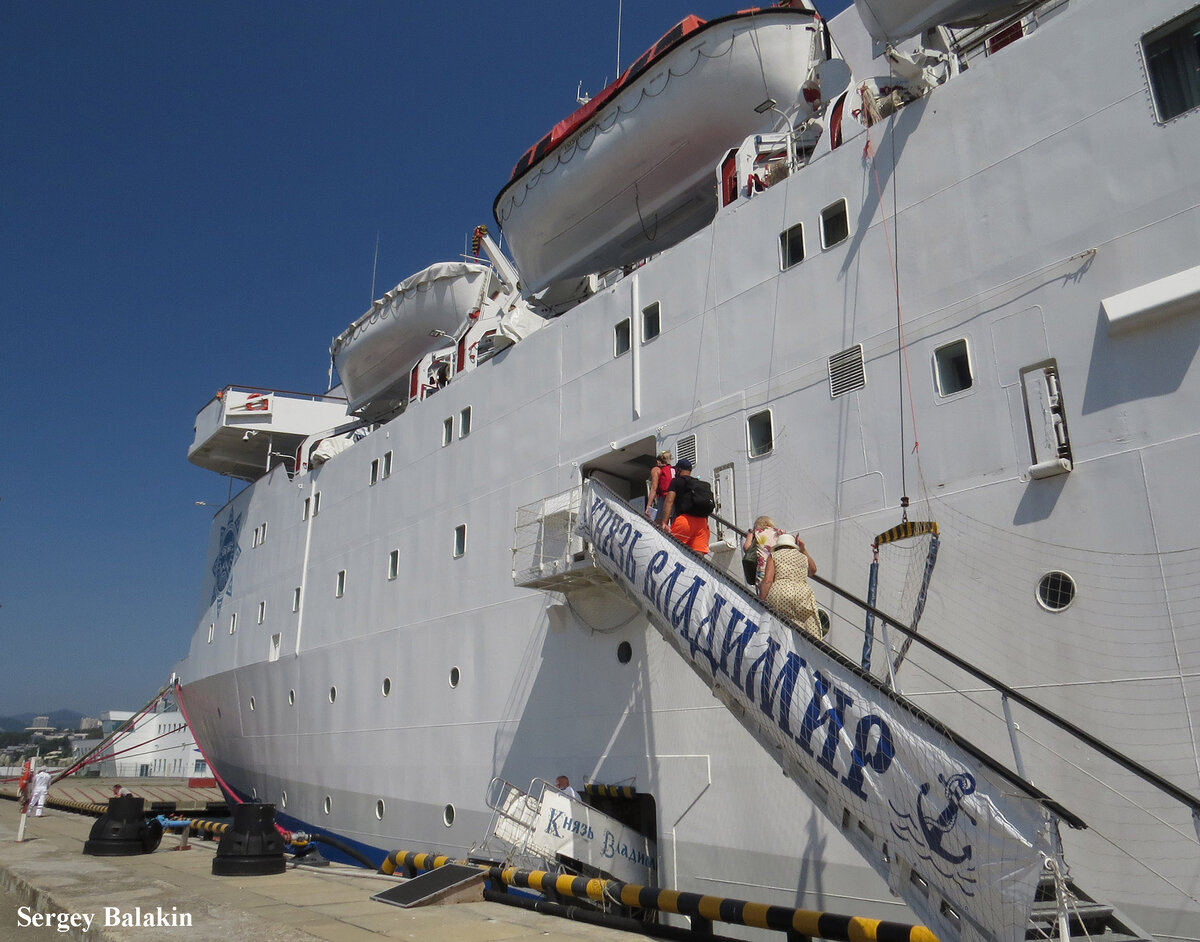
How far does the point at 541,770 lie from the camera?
8.81m

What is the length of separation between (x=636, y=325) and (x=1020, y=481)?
14.5 feet

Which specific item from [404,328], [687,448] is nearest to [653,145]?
[687,448]

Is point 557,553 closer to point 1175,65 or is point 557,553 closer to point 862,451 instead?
point 862,451

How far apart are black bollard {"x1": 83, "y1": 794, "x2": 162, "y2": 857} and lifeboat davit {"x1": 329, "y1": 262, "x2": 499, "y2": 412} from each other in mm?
7720

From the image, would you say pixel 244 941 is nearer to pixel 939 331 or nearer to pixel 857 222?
pixel 939 331

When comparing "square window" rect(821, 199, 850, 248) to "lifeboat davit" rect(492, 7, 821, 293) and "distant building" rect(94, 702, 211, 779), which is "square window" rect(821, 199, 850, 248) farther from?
"distant building" rect(94, 702, 211, 779)

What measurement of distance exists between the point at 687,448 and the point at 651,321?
159cm

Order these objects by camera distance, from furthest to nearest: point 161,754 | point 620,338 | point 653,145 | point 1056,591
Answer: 1. point 161,754
2. point 653,145
3. point 620,338
4. point 1056,591

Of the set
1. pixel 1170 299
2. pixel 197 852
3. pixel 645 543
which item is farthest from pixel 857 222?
pixel 197 852

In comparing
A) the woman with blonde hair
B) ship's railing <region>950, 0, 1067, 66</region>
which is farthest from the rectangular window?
the woman with blonde hair

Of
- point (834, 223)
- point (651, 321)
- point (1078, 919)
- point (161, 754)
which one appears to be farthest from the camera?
point (161, 754)

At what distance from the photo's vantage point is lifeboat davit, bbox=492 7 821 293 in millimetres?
9125

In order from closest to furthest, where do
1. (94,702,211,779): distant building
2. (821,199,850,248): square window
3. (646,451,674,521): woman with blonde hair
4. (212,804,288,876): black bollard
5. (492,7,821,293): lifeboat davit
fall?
(646,451,674,521): woman with blonde hair < (821,199,850,248): square window < (212,804,288,876): black bollard < (492,7,821,293): lifeboat davit < (94,702,211,779): distant building

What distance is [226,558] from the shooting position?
18.6m
